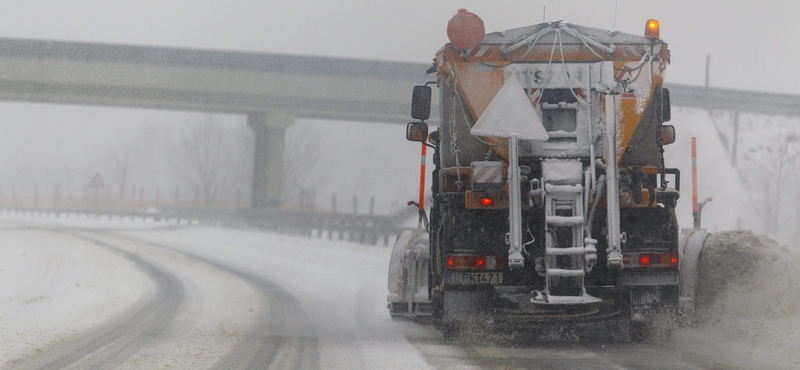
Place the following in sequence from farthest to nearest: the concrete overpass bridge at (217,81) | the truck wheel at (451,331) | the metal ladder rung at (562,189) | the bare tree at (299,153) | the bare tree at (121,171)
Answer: the bare tree at (121,171) → the bare tree at (299,153) → the concrete overpass bridge at (217,81) → the truck wheel at (451,331) → the metal ladder rung at (562,189)

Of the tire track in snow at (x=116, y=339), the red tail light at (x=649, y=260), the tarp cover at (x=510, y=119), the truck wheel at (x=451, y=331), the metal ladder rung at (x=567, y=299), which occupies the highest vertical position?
the tarp cover at (x=510, y=119)

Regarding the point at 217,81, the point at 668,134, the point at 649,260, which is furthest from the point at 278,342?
the point at 217,81

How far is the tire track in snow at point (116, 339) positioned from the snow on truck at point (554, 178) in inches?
115

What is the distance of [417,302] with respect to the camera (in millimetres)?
9984

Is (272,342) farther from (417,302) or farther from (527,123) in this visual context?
(527,123)

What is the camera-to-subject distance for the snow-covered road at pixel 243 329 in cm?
757

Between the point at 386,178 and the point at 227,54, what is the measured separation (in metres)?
37.8

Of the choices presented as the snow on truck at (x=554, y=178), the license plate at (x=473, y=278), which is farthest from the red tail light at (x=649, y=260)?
the license plate at (x=473, y=278)

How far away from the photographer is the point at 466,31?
339 inches

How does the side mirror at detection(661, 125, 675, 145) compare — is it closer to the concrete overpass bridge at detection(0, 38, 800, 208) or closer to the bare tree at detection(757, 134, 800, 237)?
the bare tree at detection(757, 134, 800, 237)

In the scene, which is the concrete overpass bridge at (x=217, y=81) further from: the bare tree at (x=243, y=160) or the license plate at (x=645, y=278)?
the license plate at (x=645, y=278)

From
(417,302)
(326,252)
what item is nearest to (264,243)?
(326,252)

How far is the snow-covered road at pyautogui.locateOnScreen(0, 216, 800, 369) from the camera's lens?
757 cm

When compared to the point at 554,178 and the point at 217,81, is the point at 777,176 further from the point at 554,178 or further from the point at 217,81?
the point at 554,178
